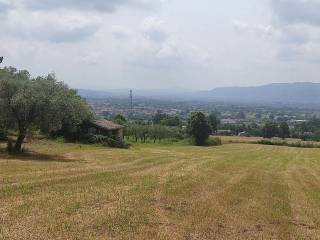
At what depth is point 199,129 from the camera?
4815 inches

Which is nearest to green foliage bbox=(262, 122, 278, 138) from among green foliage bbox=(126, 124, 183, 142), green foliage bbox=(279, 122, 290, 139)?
green foliage bbox=(279, 122, 290, 139)

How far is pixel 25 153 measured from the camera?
41.3m

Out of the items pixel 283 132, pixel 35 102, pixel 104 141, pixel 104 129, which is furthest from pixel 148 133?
pixel 35 102

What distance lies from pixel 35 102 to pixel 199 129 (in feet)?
278

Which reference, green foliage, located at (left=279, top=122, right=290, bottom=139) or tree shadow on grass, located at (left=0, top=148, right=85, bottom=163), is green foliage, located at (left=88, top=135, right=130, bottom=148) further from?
green foliage, located at (left=279, top=122, right=290, bottom=139)

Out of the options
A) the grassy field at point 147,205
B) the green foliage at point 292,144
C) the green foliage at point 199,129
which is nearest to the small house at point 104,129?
the grassy field at point 147,205

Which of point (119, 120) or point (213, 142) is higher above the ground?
point (119, 120)

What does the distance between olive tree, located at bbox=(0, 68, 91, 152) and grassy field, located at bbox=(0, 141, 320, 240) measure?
9128mm

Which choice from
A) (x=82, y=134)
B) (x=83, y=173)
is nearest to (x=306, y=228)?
(x=83, y=173)

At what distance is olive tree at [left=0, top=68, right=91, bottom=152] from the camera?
3934 cm

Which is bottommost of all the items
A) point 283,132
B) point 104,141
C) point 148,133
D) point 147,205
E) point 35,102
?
point 283,132

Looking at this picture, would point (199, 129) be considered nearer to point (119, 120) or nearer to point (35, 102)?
point (119, 120)

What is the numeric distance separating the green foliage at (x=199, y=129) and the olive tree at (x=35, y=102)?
8108 centimetres

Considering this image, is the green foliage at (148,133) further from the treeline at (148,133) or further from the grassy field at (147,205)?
the grassy field at (147,205)
